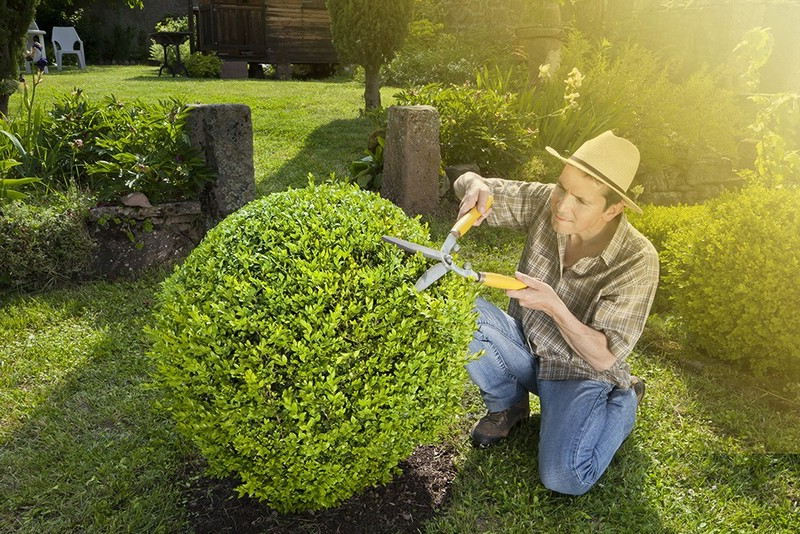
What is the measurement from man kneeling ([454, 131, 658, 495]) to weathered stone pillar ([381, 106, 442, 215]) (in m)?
2.77

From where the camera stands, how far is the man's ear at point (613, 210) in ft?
8.30

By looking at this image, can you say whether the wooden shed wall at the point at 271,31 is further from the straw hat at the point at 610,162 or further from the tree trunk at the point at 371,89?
the straw hat at the point at 610,162

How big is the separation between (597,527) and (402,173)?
3907 millimetres

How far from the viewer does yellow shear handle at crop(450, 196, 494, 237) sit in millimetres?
2484

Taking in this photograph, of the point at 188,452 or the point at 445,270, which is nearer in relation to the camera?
the point at 445,270

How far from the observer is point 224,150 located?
16.8ft

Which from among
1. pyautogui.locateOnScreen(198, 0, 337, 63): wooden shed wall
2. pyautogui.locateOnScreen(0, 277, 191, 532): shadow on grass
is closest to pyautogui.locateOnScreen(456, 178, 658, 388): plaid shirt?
pyautogui.locateOnScreen(0, 277, 191, 532): shadow on grass

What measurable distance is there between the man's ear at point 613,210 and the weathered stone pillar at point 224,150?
338 cm

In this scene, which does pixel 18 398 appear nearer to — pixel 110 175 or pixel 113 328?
pixel 113 328

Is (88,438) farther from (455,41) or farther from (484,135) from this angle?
(455,41)

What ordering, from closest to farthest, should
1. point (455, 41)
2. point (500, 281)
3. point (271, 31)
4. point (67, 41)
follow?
point (500, 281)
point (455, 41)
point (271, 31)
point (67, 41)

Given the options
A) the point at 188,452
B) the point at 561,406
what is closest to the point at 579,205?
the point at 561,406

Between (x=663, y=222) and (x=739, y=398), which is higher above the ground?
(x=663, y=222)

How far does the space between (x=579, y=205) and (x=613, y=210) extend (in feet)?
0.48
